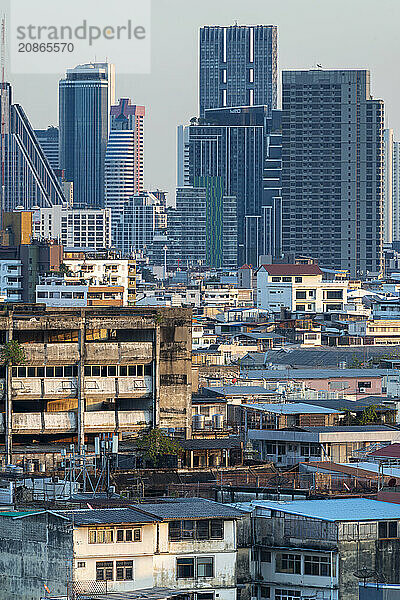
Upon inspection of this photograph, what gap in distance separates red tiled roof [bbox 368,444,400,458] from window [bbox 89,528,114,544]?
9.37 metres

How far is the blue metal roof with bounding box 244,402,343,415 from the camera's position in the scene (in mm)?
34688

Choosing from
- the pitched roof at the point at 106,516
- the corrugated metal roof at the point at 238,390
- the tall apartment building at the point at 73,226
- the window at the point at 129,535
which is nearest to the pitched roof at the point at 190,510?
the pitched roof at the point at 106,516

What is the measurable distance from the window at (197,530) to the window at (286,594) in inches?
36.4

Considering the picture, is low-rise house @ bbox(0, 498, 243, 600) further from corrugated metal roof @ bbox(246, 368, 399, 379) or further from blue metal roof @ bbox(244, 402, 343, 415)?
corrugated metal roof @ bbox(246, 368, 399, 379)

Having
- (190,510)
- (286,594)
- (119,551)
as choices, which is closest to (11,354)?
(190,510)

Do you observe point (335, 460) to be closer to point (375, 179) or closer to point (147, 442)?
point (147, 442)

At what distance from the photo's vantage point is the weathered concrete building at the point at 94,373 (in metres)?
34.3

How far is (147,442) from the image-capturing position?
3089cm

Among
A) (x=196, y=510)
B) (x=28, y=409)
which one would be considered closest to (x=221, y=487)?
(x=196, y=510)

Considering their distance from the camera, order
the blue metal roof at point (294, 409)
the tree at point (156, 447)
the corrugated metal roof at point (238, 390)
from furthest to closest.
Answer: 1. the corrugated metal roof at point (238, 390)
2. the blue metal roof at point (294, 409)
3. the tree at point (156, 447)

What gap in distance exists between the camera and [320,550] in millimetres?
19953

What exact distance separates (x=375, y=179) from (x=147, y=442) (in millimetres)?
139006

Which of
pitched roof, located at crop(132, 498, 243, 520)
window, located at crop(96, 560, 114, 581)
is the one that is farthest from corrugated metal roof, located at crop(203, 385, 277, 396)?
window, located at crop(96, 560, 114, 581)

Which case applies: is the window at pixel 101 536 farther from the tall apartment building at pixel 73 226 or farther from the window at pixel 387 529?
the tall apartment building at pixel 73 226
